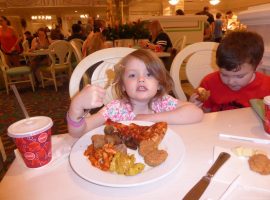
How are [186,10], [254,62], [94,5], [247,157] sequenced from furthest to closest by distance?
[186,10], [94,5], [254,62], [247,157]

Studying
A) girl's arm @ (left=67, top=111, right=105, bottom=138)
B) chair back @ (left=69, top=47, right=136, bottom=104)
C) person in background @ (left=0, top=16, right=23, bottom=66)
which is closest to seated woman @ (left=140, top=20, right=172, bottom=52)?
chair back @ (left=69, top=47, right=136, bottom=104)

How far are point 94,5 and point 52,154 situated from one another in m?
10.7

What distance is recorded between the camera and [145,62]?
102 cm

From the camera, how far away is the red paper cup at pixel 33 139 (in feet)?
2.07

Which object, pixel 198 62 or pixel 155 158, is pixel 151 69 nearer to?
pixel 155 158

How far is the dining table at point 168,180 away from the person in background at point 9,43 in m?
6.56

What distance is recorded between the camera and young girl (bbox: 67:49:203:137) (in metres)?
0.77

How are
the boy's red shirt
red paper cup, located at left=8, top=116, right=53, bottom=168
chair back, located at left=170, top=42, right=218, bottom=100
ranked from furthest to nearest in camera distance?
chair back, located at left=170, top=42, right=218, bottom=100
the boy's red shirt
red paper cup, located at left=8, top=116, right=53, bottom=168

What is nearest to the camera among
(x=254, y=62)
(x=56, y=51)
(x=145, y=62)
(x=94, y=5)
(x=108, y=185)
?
(x=108, y=185)

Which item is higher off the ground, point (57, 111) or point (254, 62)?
point (254, 62)

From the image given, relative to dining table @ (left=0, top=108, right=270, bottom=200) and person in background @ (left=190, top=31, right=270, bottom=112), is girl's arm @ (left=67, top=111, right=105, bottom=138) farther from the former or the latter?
person in background @ (left=190, top=31, right=270, bottom=112)

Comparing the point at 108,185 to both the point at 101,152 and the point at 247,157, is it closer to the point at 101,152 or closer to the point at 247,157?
the point at 101,152

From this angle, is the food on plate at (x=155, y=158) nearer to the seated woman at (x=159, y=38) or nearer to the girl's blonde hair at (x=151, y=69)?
the girl's blonde hair at (x=151, y=69)

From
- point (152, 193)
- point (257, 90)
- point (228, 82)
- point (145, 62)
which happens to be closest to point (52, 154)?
point (152, 193)
